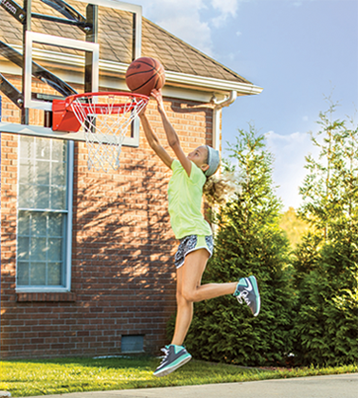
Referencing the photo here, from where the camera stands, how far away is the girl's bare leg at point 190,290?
6.03 m

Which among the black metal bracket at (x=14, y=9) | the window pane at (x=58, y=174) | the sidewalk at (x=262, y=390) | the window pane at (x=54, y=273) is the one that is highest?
the black metal bracket at (x=14, y=9)

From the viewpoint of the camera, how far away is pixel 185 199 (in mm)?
6305

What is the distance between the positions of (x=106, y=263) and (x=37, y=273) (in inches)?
47.2

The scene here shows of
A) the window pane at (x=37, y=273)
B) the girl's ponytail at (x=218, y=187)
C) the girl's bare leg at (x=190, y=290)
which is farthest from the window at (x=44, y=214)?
the girl's bare leg at (x=190, y=290)

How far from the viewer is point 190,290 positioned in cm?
605

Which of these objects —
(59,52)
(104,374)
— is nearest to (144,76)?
(59,52)

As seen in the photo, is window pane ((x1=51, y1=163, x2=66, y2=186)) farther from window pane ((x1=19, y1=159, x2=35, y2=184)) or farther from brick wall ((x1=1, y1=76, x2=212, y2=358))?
window pane ((x1=19, y1=159, x2=35, y2=184))

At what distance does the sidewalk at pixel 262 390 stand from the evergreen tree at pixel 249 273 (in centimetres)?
231

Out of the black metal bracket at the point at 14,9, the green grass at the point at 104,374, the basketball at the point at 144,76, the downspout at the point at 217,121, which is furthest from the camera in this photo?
the downspout at the point at 217,121

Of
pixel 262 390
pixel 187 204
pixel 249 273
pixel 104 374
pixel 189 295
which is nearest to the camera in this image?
pixel 189 295

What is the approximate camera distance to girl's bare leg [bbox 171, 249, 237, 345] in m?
6.03

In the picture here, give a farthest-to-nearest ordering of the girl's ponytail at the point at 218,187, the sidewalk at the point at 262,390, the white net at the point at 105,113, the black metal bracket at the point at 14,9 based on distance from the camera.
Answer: the girl's ponytail at the point at 218,187 → the black metal bracket at the point at 14,9 → the white net at the point at 105,113 → the sidewalk at the point at 262,390

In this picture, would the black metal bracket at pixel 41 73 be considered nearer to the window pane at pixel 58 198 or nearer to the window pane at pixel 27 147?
the window pane at pixel 27 147

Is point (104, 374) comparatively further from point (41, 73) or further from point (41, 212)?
point (41, 73)
